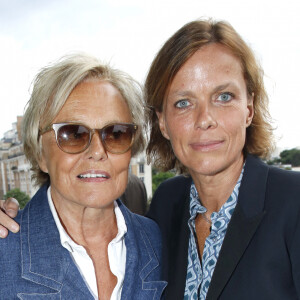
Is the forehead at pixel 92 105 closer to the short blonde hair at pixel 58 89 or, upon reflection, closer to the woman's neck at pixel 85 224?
the short blonde hair at pixel 58 89

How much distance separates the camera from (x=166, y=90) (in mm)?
1746

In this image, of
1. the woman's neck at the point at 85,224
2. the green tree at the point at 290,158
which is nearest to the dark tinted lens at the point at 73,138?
the woman's neck at the point at 85,224

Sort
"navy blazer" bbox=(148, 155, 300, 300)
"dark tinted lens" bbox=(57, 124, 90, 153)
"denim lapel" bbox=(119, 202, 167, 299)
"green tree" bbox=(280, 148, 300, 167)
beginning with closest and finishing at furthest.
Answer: "navy blazer" bbox=(148, 155, 300, 300), "dark tinted lens" bbox=(57, 124, 90, 153), "denim lapel" bbox=(119, 202, 167, 299), "green tree" bbox=(280, 148, 300, 167)

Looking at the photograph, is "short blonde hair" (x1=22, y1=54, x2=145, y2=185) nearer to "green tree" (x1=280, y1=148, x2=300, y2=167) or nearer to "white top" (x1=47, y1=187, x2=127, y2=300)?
"white top" (x1=47, y1=187, x2=127, y2=300)

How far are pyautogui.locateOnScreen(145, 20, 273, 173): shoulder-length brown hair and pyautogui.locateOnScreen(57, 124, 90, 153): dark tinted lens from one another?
1.46ft

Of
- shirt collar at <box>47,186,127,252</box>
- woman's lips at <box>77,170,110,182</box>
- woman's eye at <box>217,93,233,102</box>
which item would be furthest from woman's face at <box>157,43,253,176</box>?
shirt collar at <box>47,186,127,252</box>

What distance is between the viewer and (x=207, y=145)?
1.63 m

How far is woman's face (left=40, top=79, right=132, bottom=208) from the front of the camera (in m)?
1.60

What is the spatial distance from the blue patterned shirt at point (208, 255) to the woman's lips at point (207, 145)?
0.69 ft

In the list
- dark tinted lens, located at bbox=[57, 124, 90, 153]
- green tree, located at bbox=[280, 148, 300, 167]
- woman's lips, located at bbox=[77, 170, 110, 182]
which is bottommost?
green tree, located at bbox=[280, 148, 300, 167]

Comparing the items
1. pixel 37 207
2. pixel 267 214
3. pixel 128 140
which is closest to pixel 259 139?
pixel 267 214

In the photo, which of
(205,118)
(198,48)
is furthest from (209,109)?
(198,48)

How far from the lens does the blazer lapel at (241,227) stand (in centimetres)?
143

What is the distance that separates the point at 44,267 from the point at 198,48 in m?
1.18
